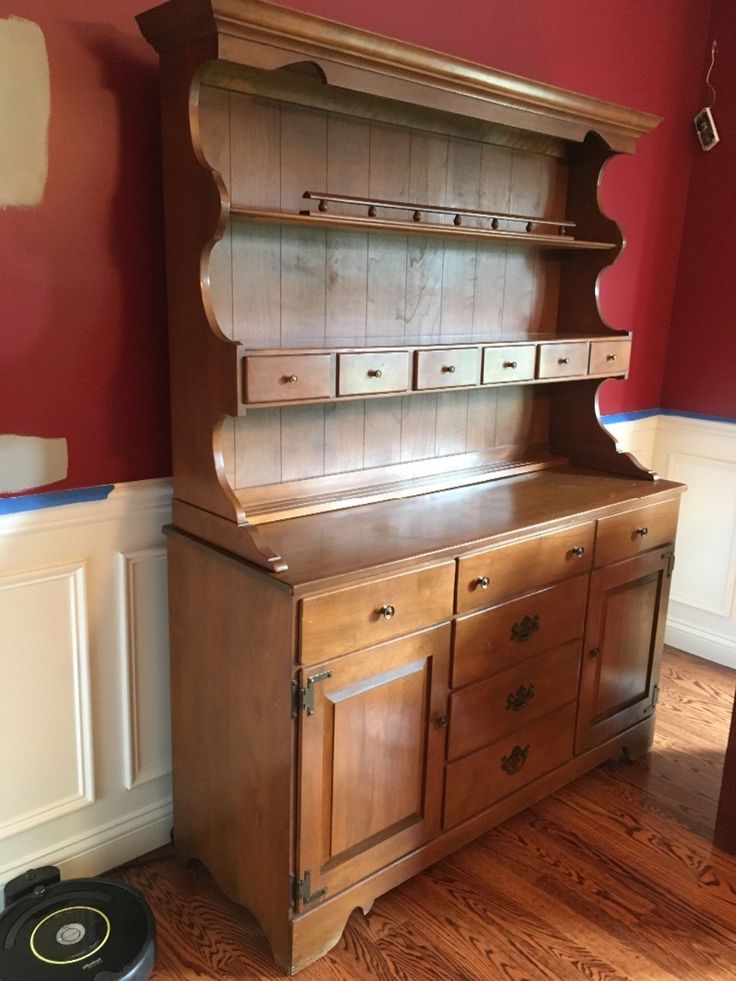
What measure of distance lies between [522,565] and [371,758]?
60 centimetres

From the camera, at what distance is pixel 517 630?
2.12 metres

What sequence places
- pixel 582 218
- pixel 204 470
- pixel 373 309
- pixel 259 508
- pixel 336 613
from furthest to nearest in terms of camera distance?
pixel 582 218 → pixel 373 309 → pixel 259 508 → pixel 204 470 → pixel 336 613

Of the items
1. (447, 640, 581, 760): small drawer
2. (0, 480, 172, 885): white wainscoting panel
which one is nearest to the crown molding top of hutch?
(0, 480, 172, 885): white wainscoting panel

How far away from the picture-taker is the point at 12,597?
1.83 metres

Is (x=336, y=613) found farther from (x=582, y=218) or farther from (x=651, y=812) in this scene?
(x=582, y=218)

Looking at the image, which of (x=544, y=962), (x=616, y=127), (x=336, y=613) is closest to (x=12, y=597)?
(x=336, y=613)

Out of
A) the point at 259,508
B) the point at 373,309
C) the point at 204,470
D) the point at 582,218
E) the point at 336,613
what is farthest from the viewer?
the point at 582,218

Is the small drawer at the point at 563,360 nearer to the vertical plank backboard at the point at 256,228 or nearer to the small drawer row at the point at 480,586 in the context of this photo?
the small drawer row at the point at 480,586

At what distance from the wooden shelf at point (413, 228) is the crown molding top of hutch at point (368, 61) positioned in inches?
10.3

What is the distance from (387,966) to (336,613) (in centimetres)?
83

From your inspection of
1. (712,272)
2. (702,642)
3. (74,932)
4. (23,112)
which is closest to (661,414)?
(712,272)

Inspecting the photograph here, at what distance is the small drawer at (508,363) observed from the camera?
7.21ft

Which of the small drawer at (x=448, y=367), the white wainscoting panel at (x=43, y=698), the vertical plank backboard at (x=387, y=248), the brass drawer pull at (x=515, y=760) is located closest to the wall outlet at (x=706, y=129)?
the vertical plank backboard at (x=387, y=248)

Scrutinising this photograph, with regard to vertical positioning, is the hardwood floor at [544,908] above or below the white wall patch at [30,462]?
below
